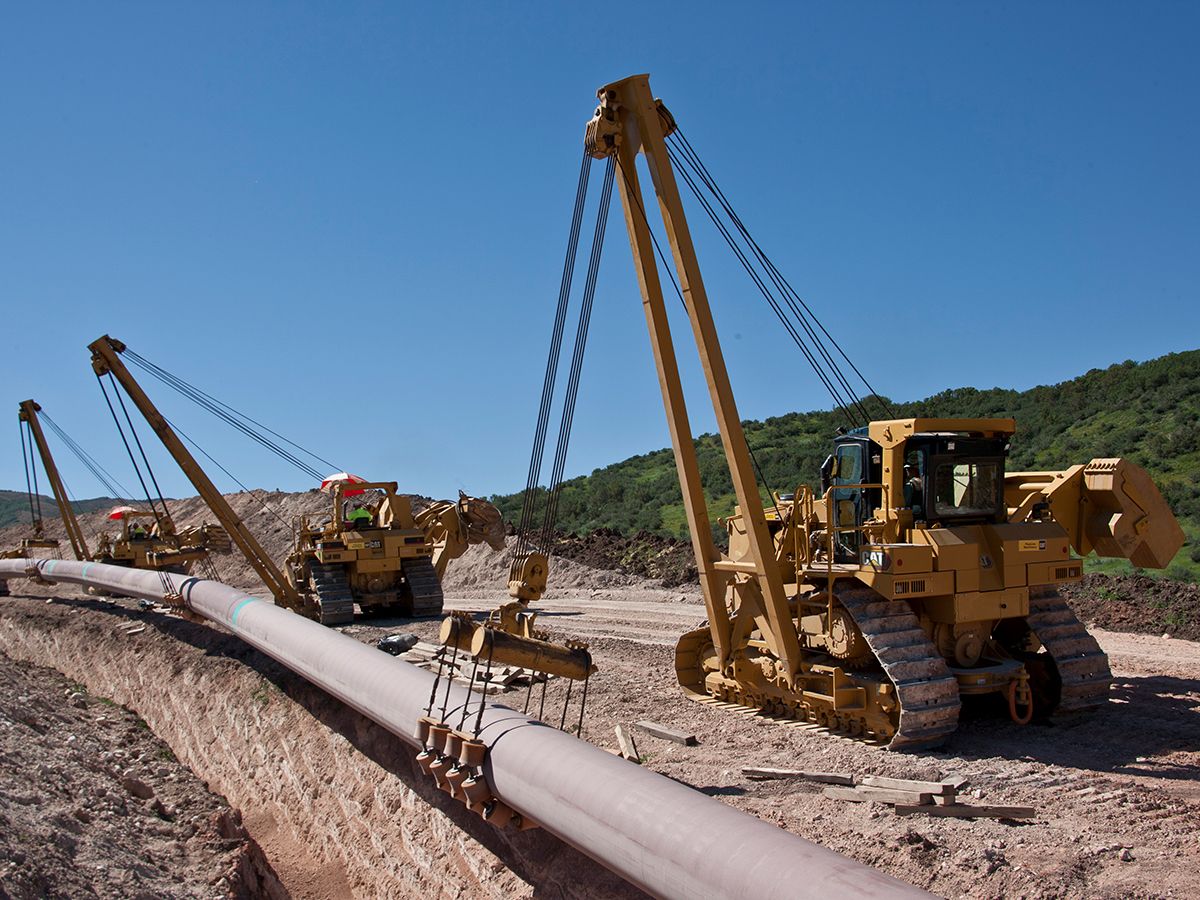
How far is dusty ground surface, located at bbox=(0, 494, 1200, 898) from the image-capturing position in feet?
20.6

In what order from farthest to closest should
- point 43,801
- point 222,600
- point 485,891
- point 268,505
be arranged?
point 268,505, point 222,600, point 43,801, point 485,891

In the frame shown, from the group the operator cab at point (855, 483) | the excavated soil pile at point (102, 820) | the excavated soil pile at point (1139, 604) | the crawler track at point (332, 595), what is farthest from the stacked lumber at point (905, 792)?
the crawler track at point (332, 595)

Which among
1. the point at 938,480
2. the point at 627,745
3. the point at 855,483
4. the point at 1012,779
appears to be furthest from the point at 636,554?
the point at 1012,779

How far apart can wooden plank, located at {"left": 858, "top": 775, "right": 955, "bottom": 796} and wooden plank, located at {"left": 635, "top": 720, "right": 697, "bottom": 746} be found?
205 centimetres

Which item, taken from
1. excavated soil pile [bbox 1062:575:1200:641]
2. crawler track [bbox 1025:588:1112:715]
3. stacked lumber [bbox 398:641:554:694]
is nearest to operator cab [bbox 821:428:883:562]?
crawler track [bbox 1025:588:1112:715]

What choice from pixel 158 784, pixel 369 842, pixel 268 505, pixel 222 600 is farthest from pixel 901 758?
pixel 268 505

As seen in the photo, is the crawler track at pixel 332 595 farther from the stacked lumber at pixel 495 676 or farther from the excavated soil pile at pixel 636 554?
the excavated soil pile at pixel 636 554

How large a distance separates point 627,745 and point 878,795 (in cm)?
255

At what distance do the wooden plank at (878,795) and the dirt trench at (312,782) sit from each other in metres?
1.98

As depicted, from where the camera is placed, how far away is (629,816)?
550cm

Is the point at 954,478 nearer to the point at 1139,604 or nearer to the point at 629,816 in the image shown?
the point at 629,816

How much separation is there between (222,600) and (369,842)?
6.81m

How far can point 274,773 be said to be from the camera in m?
12.2

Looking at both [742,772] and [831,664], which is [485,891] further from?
[831,664]
